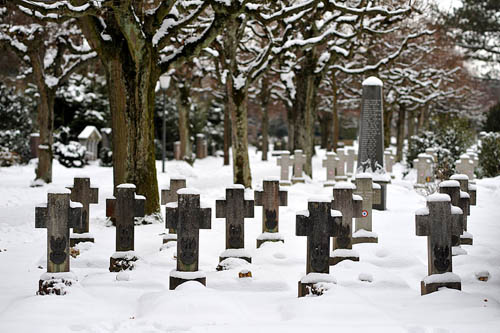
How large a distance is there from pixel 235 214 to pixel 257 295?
1.05 m

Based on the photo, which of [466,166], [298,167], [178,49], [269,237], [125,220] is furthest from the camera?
[298,167]

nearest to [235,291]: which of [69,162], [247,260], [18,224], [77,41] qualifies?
[247,260]

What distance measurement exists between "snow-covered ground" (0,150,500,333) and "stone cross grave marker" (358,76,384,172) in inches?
129

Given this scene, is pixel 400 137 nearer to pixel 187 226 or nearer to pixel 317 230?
pixel 317 230

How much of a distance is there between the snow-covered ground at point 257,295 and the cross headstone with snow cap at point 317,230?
172 mm

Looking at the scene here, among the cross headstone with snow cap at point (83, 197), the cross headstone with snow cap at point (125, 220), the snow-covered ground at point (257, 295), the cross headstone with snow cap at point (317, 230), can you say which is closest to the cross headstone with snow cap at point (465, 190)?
the snow-covered ground at point (257, 295)

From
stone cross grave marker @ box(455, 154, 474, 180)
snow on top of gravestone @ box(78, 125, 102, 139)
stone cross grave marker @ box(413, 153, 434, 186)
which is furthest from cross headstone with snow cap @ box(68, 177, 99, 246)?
snow on top of gravestone @ box(78, 125, 102, 139)

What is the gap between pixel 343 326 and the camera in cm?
407

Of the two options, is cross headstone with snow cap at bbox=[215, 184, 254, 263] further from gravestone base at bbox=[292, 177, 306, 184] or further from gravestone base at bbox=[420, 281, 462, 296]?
gravestone base at bbox=[292, 177, 306, 184]

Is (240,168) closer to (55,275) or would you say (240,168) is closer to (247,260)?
(247,260)

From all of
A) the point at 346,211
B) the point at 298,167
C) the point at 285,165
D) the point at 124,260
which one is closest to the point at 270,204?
the point at 346,211

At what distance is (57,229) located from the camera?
4.84 meters

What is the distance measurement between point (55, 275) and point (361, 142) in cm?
836

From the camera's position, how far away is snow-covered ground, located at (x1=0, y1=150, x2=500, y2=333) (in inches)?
162
